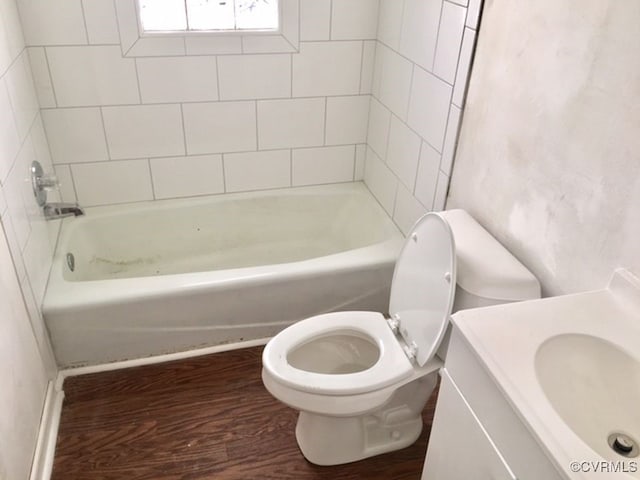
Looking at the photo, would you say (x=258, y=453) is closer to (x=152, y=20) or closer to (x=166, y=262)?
(x=166, y=262)

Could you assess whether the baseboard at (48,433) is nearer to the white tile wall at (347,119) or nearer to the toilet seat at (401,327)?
the toilet seat at (401,327)

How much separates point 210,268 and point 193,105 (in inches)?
28.8

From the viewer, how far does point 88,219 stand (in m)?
2.18

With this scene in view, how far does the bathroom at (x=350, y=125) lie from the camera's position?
1144 millimetres

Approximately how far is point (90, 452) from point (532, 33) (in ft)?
5.79

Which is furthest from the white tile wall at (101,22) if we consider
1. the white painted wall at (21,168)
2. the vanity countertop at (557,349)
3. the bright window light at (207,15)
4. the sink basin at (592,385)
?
the sink basin at (592,385)

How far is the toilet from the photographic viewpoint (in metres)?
1.35

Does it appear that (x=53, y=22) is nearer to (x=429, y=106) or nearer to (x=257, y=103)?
(x=257, y=103)

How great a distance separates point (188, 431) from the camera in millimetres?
1722

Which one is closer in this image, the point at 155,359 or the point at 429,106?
the point at 429,106

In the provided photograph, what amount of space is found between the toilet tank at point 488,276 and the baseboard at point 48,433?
→ 1.30 meters

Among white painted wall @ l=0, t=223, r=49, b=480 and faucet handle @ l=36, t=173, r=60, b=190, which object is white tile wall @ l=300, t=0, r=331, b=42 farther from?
white painted wall @ l=0, t=223, r=49, b=480

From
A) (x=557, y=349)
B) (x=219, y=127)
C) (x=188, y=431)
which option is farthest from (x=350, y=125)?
(x=557, y=349)

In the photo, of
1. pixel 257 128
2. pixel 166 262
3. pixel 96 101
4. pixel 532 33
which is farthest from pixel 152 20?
pixel 532 33
